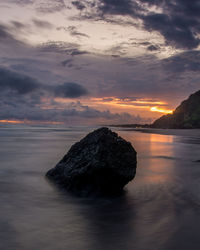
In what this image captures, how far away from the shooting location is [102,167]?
5.95 metres

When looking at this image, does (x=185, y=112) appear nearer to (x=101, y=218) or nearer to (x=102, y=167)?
(x=102, y=167)

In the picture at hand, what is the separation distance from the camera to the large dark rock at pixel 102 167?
19.9ft

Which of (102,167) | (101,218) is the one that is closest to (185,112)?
(102,167)

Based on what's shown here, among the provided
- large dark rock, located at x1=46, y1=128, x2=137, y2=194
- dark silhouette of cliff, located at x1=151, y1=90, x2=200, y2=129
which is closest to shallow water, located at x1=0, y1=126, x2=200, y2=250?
large dark rock, located at x1=46, y1=128, x2=137, y2=194

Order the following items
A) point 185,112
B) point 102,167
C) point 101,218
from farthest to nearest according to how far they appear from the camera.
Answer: point 185,112
point 102,167
point 101,218

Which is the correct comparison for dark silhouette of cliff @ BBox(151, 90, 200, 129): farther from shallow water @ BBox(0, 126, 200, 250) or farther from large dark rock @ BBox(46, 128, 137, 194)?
shallow water @ BBox(0, 126, 200, 250)

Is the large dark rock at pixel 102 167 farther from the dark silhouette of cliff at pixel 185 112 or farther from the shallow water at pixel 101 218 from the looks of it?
the dark silhouette of cliff at pixel 185 112

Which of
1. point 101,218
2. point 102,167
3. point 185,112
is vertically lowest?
point 101,218

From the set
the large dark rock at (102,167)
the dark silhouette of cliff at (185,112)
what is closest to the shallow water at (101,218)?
the large dark rock at (102,167)

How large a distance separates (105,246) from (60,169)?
4.13m

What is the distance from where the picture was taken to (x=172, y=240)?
3.60 meters

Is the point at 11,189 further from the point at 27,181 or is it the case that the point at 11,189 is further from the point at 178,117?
the point at 178,117

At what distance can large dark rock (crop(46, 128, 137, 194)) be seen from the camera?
6.06 metres

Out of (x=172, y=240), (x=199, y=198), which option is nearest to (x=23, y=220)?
(x=172, y=240)
